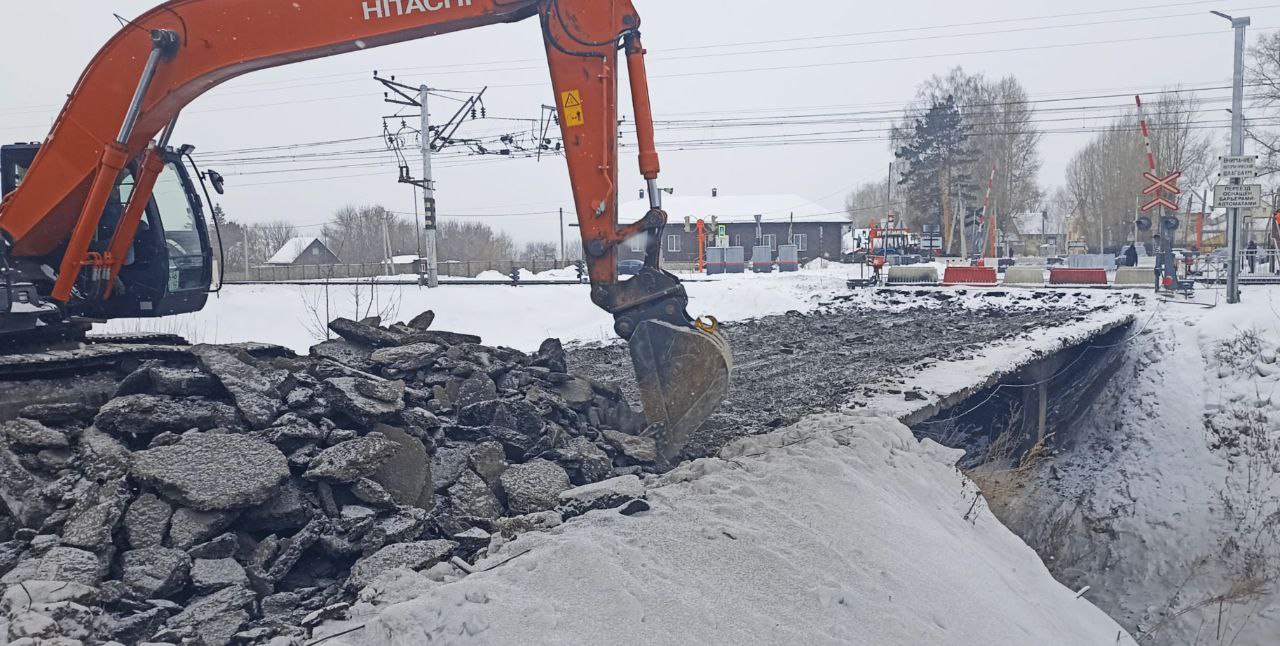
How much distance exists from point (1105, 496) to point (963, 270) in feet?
42.0

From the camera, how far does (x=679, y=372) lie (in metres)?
5.59

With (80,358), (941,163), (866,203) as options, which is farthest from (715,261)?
(866,203)

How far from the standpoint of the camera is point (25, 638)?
3127 mm

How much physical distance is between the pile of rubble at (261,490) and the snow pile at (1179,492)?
14.1 ft

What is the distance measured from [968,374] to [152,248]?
7.97 meters

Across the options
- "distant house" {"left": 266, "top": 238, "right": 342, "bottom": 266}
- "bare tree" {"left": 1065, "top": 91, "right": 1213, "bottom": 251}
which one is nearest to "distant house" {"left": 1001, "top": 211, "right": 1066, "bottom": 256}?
"bare tree" {"left": 1065, "top": 91, "right": 1213, "bottom": 251}

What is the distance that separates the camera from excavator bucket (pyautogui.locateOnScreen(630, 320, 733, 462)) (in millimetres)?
5527

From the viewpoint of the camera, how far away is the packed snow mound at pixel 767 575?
328 cm

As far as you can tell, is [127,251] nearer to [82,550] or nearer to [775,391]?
[82,550]

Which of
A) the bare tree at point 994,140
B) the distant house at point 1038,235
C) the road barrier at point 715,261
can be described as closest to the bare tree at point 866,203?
the distant house at point 1038,235

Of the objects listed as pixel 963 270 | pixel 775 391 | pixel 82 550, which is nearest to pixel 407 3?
pixel 82 550

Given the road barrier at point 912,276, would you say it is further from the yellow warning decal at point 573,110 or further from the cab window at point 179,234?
the cab window at point 179,234

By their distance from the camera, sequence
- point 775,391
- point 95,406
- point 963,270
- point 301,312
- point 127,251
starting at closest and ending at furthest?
point 95,406 < point 127,251 < point 775,391 < point 301,312 < point 963,270

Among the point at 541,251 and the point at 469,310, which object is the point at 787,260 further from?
the point at 541,251
